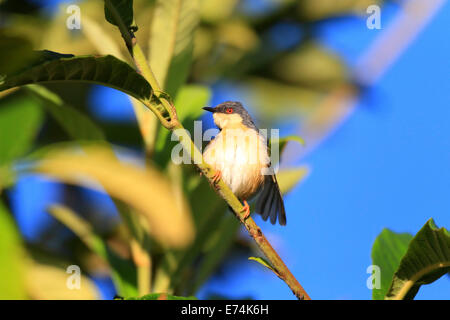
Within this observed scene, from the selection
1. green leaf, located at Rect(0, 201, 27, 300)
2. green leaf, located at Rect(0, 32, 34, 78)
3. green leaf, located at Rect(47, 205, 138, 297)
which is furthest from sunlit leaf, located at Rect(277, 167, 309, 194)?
green leaf, located at Rect(0, 32, 34, 78)

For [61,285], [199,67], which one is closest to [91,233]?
[61,285]

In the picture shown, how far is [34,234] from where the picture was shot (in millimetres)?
4625

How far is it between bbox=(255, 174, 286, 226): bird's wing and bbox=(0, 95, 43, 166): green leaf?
5.52 feet

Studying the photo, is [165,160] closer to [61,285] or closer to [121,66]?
[61,285]

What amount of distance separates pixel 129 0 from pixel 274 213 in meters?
2.28

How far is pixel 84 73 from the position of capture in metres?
1.91

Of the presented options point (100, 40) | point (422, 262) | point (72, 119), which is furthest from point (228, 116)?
point (422, 262)

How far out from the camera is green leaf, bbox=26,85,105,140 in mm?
2805

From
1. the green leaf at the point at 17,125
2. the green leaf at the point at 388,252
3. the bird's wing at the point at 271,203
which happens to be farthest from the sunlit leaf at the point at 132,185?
the bird's wing at the point at 271,203

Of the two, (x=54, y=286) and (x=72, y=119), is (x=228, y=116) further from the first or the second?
(x=54, y=286)

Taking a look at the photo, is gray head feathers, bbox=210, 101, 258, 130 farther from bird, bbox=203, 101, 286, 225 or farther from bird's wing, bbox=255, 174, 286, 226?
bird's wing, bbox=255, 174, 286, 226

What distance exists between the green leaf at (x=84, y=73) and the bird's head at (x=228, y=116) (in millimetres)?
2539
